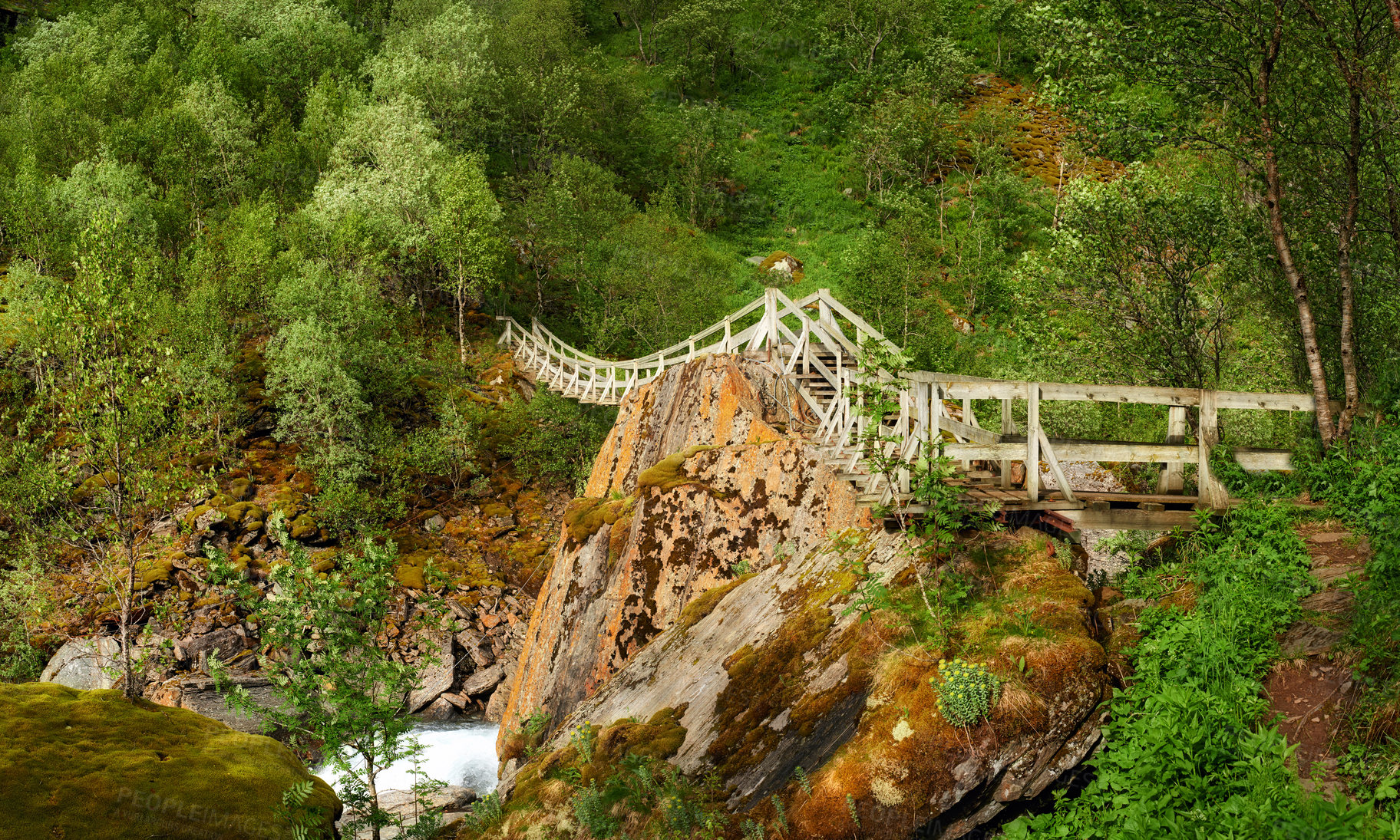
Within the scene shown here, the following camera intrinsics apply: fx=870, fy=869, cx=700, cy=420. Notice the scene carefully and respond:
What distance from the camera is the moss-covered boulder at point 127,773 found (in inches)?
287

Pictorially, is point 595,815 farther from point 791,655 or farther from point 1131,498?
point 1131,498

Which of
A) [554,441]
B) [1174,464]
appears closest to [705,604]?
[1174,464]

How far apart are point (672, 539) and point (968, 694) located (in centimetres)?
559

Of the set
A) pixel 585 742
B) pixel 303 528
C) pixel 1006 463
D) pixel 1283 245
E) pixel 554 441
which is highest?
pixel 1283 245

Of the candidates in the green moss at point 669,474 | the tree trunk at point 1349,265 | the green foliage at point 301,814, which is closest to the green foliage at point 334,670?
the green foliage at point 301,814

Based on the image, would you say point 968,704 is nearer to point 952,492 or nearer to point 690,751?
point 952,492

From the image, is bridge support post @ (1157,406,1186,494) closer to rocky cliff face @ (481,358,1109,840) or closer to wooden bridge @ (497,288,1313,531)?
wooden bridge @ (497,288,1313,531)

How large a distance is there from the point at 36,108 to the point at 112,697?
27508 millimetres

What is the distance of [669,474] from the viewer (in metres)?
11.2

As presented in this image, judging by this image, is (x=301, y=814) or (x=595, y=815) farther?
(x=301, y=814)

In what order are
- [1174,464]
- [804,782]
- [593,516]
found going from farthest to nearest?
[593,516] < [1174,464] < [804,782]

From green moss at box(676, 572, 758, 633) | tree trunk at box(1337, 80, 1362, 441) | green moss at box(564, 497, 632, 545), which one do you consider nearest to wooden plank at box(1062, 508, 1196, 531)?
tree trunk at box(1337, 80, 1362, 441)

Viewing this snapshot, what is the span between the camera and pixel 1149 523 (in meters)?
6.99

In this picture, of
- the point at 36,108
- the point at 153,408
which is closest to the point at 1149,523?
the point at 153,408
